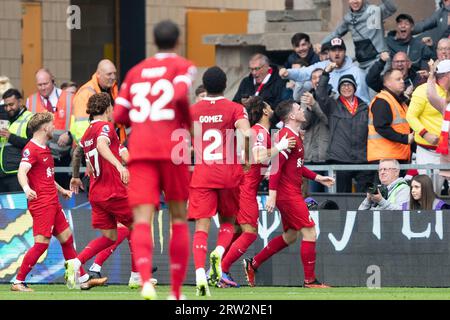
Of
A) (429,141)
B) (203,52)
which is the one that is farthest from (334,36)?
(203,52)

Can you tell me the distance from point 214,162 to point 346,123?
169 inches

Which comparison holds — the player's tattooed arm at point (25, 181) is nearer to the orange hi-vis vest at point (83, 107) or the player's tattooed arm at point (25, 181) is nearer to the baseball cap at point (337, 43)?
the orange hi-vis vest at point (83, 107)

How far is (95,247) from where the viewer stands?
56.3 ft

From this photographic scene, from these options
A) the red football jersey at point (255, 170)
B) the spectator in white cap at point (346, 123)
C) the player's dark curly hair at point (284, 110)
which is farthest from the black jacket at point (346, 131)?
the player's dark curly hair at point (284, 110)

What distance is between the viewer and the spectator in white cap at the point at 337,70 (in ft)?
67.7

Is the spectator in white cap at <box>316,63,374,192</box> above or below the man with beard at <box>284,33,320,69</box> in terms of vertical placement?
below

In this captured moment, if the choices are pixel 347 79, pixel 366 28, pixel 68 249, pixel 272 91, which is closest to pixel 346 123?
pixel 347 79

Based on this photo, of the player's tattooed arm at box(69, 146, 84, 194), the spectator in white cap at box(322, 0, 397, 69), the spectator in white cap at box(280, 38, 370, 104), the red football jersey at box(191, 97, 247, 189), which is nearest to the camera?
the red football jersey at box(191, 97, 247, 189)

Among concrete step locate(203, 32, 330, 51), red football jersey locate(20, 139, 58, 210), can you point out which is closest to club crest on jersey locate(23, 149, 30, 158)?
red football jersey locate(20, 139, 58, 210)

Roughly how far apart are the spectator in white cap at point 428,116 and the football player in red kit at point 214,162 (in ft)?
11.7

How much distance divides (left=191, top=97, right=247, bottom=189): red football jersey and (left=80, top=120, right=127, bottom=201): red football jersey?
3.89 feet

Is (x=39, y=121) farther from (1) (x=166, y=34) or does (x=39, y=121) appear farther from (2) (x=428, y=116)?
(2) (x=428, y=116)

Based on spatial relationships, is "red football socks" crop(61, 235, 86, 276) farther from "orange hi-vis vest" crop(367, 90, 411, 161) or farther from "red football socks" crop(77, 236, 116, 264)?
"orange hi-vis vest" crop(367, 90, 411, 161)

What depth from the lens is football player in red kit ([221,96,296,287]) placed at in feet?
57.7
